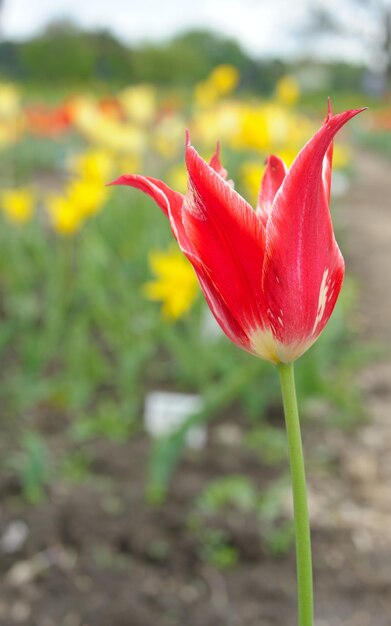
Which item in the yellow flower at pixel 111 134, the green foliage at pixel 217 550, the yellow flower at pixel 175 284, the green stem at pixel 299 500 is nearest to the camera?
the green stem at pixel 299 500

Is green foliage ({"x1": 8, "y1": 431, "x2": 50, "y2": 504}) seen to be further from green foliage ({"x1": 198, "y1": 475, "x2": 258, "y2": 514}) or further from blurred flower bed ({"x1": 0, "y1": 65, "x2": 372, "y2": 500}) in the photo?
green foliage ({"x1": 198, "y1": 475, "x2": 258, "y2": 514})

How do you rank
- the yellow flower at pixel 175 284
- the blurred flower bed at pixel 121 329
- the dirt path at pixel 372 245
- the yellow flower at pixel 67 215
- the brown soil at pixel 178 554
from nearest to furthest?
the brown soil at pixel 178 554 → the yellow flower at pixel 175 284 → the blurred flower bed at pixel 121 329 → the yellow flower at pixel 67 215 → the dirt path at pixel 372 245

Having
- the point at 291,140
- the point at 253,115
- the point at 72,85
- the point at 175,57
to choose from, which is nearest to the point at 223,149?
the point at 291,140

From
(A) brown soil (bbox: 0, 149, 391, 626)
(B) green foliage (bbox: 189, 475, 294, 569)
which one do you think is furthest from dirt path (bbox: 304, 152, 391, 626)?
(B) green foliage (bbox: 189, 475, 294, 569)

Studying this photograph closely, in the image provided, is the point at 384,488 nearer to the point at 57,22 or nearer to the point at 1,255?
the point at 1,255

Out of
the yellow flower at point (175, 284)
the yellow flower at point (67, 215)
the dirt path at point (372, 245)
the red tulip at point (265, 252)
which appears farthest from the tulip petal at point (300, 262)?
the dirt path at point (372, 245)

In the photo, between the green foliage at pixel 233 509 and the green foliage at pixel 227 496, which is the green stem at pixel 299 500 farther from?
the green foliage at pixel 227 496

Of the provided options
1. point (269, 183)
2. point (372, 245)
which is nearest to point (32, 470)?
point (269, 183)

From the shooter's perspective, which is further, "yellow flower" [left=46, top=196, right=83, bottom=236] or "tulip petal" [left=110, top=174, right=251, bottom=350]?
"yellow flower" [left=46, top=196, right=83, bottom=236]
